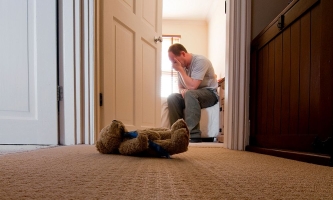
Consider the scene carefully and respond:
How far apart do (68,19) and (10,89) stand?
19.9 inches

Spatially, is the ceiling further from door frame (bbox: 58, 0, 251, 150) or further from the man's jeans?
door frame (bbox: 58, 0, 251, 150)

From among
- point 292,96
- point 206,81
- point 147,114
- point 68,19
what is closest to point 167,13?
point 206,81

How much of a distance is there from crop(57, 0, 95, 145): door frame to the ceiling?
303cm

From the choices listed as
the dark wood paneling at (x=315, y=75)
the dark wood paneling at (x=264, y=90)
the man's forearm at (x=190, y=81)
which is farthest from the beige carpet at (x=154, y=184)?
the man's forearm at (x=190, y=81)

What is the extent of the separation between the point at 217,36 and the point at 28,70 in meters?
3.12

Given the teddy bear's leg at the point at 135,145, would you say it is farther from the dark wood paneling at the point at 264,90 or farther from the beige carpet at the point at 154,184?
the dark wood paneling at the point at 264,90

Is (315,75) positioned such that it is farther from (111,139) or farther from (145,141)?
(111,139)

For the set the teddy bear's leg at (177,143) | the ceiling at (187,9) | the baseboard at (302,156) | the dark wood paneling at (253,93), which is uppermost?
the ceiling at (187,9)

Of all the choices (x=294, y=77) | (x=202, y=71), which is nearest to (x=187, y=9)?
(x=202, y=71)

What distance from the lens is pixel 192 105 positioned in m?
2.34

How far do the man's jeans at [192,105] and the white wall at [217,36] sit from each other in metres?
1.16

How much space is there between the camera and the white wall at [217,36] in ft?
11.8

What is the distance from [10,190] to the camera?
39cm

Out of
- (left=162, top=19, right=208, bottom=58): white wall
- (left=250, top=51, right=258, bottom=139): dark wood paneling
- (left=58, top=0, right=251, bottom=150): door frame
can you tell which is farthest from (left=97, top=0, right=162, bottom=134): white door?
(left=162, top=19, right=208, bottom=58): white wall
